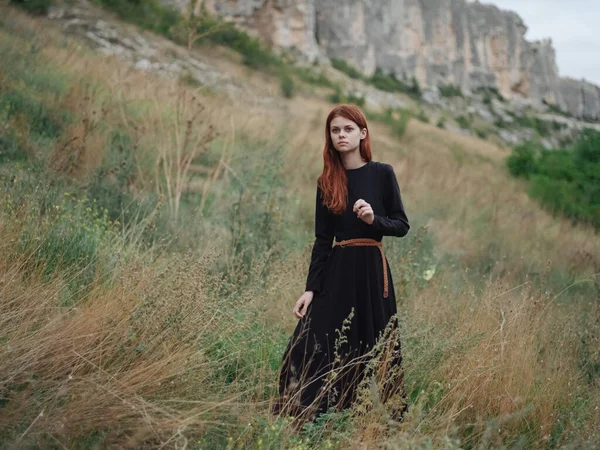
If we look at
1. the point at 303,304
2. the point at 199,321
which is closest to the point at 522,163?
the point at 303,304

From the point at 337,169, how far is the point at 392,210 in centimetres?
32

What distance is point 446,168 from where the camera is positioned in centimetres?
1057

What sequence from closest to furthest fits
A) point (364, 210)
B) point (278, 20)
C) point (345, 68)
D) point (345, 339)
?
point (364, 210) < point (345, 339) < point (278, 20) < point (345, 68)

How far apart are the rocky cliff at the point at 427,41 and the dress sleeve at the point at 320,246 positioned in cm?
3458

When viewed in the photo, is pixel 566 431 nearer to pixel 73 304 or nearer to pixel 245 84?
pixel 73 304

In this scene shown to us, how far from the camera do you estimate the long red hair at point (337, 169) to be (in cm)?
242

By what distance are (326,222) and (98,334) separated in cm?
113

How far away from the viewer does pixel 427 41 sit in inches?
2172

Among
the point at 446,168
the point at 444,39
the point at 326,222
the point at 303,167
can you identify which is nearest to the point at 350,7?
the point at 444,39

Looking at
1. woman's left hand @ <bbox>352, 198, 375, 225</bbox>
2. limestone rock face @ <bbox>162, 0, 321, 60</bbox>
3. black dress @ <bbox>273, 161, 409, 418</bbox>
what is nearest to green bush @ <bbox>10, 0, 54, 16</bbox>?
black dress @ <bbox>273, 161, 409, 418</bbox>

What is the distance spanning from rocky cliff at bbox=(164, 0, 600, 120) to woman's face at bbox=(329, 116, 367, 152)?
3450 cm

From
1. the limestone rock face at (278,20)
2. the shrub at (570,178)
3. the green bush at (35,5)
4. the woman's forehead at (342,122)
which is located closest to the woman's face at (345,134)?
the woman's forehead at (342,122)

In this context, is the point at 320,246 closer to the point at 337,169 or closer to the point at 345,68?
the point at 337,169

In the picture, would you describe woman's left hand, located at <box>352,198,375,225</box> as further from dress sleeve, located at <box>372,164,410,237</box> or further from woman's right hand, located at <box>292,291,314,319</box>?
woman's right hand, located at <box>292,291,314,319</box>
